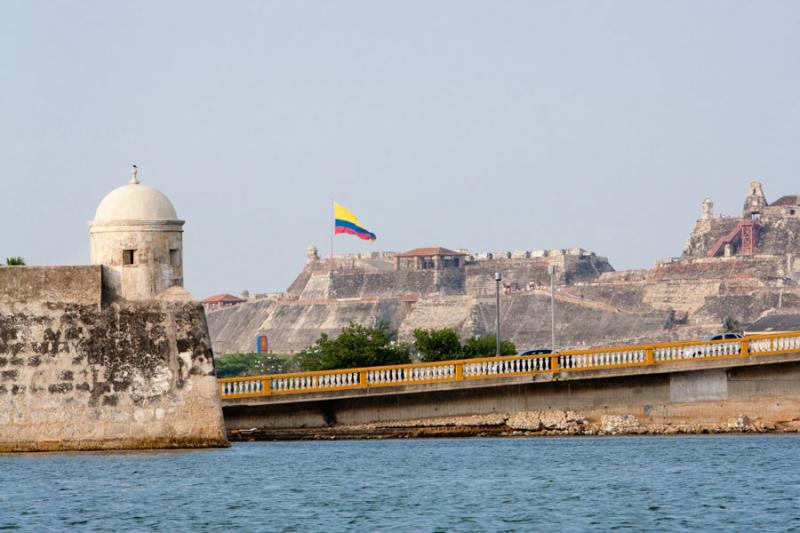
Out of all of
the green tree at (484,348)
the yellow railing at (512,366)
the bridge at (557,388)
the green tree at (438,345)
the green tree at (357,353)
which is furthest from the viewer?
the green tree at (484,348)

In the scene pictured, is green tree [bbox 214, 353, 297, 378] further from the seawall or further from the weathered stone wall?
the weathered stone wall

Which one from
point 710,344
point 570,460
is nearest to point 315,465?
point 570,460

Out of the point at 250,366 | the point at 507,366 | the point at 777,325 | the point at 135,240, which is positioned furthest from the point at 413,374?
the point at 250,366

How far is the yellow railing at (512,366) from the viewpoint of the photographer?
55.2 m

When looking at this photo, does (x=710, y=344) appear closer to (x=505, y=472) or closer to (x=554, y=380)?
(x=554, y=380)

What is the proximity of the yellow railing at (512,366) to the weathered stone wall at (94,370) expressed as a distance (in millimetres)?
11683

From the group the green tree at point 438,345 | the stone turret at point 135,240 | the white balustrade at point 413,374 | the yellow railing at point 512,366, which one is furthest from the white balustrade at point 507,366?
the green tree at point 438,345

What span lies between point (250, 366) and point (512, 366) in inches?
4490

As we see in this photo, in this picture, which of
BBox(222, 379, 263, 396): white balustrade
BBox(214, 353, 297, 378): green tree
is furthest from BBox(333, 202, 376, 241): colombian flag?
BBox(222, 379, 263, 396): white balustrade

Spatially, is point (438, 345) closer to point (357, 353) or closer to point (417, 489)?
point (357, 353)

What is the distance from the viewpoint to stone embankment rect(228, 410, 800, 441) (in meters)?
55.0

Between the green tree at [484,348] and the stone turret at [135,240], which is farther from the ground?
the stone turret at [135,240]

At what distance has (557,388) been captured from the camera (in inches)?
2212

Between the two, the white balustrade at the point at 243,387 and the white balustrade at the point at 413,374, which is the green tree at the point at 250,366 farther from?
the white balustrade at the point at 413,374
